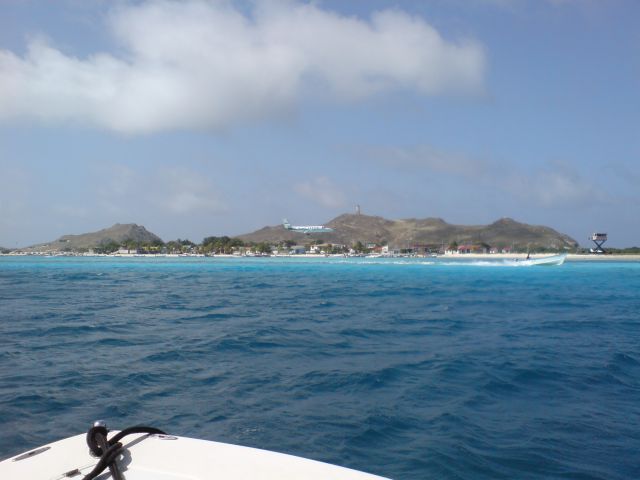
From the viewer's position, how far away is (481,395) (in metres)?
8.78

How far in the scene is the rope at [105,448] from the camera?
2.76 m

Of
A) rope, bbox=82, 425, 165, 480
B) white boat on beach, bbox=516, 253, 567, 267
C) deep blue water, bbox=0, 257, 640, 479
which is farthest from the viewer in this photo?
white boat on beach, bbox=516, 253, 567, 267

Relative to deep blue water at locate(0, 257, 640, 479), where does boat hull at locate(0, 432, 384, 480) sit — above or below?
above

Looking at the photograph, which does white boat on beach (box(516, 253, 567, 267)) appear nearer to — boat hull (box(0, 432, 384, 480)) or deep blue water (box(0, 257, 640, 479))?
deep blue water (box(0, 257, 640, 479))

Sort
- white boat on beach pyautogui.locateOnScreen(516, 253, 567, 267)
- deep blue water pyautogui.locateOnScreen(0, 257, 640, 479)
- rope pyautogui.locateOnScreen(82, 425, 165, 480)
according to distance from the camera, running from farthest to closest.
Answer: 1. white boat on beach pyautogui.locateOnScreen(516, 253, 567, 267)
2. deep blue water pyautogui.locateOnScreen(0, 257, 640, 479)
3. rope pyautogui.locateOnScreen(82, 425, 165, 480)

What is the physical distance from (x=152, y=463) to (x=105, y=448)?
290 millimetres

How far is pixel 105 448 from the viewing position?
2.97 meters

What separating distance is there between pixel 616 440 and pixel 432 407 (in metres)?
2.47

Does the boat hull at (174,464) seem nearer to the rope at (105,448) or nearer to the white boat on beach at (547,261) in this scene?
the rope at (105,448)

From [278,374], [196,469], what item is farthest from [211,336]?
[196,469]

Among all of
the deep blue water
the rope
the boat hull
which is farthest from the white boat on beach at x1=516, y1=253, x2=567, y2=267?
the rope

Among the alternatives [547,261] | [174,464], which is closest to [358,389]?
[174,464]

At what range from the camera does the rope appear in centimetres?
276

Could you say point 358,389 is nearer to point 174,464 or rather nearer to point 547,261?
point 174,464
